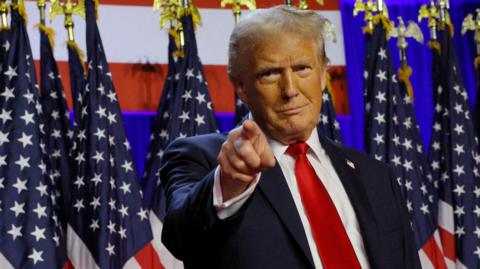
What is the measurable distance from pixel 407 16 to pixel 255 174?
3996 millimetres

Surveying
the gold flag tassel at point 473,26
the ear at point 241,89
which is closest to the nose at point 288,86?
the ear at point 241,89

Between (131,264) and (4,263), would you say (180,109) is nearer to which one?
(131,264)

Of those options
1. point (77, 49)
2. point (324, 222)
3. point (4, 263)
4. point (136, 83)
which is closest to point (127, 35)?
point (136, 83)

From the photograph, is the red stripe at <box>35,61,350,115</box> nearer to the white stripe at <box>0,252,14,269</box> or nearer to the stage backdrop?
the stage backdrop

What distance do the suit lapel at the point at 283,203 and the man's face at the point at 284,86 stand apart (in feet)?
0.37

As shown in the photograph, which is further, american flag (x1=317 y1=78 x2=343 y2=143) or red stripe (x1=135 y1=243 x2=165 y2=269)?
american flag (x1=317 y1=78 x2=343 y2=143)

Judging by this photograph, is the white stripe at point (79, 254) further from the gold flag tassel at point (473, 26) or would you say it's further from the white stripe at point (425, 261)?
the gold flag tassel at point (473, 26)

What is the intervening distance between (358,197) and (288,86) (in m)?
0.30

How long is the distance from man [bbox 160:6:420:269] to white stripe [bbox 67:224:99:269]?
2194 millimetres

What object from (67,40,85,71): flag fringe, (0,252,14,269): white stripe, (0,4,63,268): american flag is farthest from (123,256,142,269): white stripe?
(67,40,85,71): flag fringe

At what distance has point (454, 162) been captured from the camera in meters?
4.66

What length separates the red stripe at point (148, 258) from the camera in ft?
13.0

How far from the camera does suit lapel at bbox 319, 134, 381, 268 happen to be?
1752mm

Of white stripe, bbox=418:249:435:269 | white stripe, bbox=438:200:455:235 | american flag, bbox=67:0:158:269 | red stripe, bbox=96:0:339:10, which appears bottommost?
white stripe, bbox=418:249:435:269
